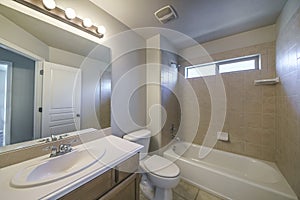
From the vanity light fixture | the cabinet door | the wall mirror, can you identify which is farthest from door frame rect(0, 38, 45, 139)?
the cabinet door

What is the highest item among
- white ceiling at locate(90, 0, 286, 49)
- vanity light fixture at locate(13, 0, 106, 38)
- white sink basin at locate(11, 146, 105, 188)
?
white ceiling at locate(90, 0, 286, 49)

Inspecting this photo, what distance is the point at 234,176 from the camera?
59.2 inches

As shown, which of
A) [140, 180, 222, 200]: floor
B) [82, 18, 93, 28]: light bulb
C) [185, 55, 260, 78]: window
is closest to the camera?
[82, 18, 93, 28]: light bulb

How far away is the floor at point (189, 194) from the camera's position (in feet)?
5.22

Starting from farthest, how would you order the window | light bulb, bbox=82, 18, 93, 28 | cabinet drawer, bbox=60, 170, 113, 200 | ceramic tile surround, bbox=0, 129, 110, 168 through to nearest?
the window < light bulb, bbox=82, 18, 93, 28 < ceramic tile surround, bbox=0, 129, 110, 168 < cabinet drawer, bbox=60, 170, 113, 200

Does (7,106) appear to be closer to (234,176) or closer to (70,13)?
(70,13)

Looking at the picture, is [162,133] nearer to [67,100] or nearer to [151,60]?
[151,60]

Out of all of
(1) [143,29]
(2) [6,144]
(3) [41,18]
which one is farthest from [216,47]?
(2) [6,144]

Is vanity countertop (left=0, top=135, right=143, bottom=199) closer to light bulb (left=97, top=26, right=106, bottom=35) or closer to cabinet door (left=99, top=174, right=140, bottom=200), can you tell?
cabinet door (left=99, top=174, right=140, bottom=200)

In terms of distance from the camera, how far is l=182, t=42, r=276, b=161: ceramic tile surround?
1794 millimetres

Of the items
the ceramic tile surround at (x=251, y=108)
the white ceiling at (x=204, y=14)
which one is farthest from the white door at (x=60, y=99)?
the ceramic tile surround at (x=251, y=108)

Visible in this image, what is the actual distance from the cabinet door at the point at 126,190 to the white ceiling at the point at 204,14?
5.93 ft

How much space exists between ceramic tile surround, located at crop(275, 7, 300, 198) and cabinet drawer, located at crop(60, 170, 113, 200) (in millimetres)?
1712

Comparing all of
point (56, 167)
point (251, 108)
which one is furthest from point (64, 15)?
point (251, 108)
